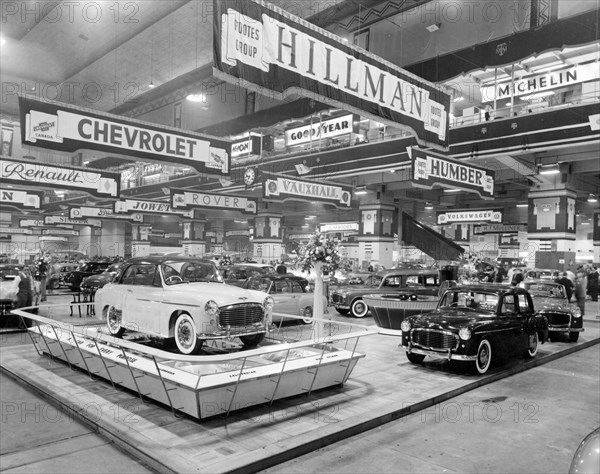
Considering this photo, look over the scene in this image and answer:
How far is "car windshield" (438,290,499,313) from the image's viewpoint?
892 cm

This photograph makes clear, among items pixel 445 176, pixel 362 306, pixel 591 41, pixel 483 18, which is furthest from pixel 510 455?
pixel 483 18

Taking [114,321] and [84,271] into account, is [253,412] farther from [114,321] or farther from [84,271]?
[84,271]

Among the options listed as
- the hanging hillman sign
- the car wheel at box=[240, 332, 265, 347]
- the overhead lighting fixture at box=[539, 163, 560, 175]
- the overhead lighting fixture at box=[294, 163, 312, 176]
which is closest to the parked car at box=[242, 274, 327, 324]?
the car wheel at box=[240, 332, 265, 347]

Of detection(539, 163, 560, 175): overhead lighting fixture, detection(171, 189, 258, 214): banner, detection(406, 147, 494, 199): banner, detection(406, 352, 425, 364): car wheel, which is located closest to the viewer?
detection(406, 352, 425, 364): car wheel

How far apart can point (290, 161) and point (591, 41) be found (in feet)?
42.2

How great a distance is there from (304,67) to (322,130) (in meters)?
14.8

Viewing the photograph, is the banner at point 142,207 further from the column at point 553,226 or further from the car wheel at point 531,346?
the car wheel at point 531,346

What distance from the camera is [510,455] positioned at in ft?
16.3

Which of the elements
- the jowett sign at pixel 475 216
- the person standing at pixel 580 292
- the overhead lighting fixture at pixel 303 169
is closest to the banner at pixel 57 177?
the overhead lighting fixture at pixel 303 169

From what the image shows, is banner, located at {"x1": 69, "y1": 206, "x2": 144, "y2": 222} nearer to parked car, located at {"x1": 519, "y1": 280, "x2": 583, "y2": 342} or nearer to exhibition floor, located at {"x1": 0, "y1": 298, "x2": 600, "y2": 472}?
exhibition floor, located at {"x1": 0, "y1": 298, "x2": 600, "y2": 472}

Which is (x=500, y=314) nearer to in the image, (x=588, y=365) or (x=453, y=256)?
(x=588, y=365)

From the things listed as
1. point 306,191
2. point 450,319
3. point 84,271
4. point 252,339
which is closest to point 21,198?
point 84,271

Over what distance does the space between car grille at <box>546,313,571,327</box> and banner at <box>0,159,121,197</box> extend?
12171 mm

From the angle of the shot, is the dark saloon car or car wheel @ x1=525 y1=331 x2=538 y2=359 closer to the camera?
the dark saloon car
